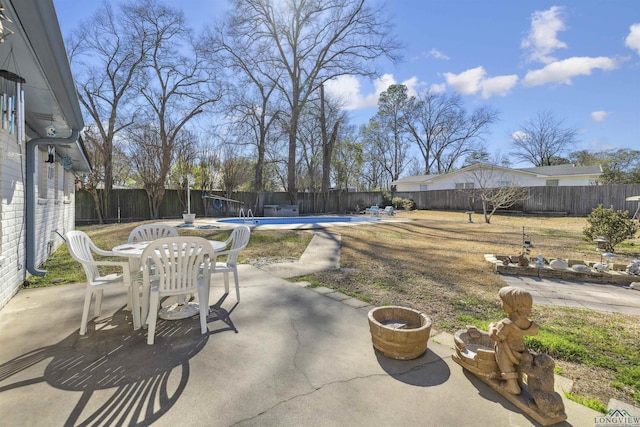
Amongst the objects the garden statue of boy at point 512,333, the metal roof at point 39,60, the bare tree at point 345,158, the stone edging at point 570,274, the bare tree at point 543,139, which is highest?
the bare tree at point 543,139

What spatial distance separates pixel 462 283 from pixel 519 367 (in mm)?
2631

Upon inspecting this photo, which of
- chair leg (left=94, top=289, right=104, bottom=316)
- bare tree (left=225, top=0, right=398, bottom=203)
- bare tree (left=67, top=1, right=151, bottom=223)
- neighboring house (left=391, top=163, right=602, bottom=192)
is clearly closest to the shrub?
chair leg (left=94, top=289, right=104, bottom=316)

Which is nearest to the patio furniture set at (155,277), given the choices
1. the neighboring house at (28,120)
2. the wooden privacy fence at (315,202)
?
the neighboring house at (28,120)

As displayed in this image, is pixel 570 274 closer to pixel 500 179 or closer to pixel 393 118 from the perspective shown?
pixel 500 179

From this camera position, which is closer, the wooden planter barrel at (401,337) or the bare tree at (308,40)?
the wooden planter barrel at (401,337)

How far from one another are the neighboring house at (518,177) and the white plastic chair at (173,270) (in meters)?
18.7

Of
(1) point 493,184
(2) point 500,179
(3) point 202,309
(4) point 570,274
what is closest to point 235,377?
(3) point 202,309

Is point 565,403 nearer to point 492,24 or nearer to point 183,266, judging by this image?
point 183,266

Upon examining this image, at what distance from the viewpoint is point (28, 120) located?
3.99 m

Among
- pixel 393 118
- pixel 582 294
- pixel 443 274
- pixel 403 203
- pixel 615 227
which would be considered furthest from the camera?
pixel 393 118

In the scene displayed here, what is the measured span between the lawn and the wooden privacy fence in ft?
24.5

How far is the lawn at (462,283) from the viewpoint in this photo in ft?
6.93

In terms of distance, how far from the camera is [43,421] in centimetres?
152

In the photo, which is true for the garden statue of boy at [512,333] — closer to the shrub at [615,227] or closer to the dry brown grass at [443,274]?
the dry brown grass at [443,274]
